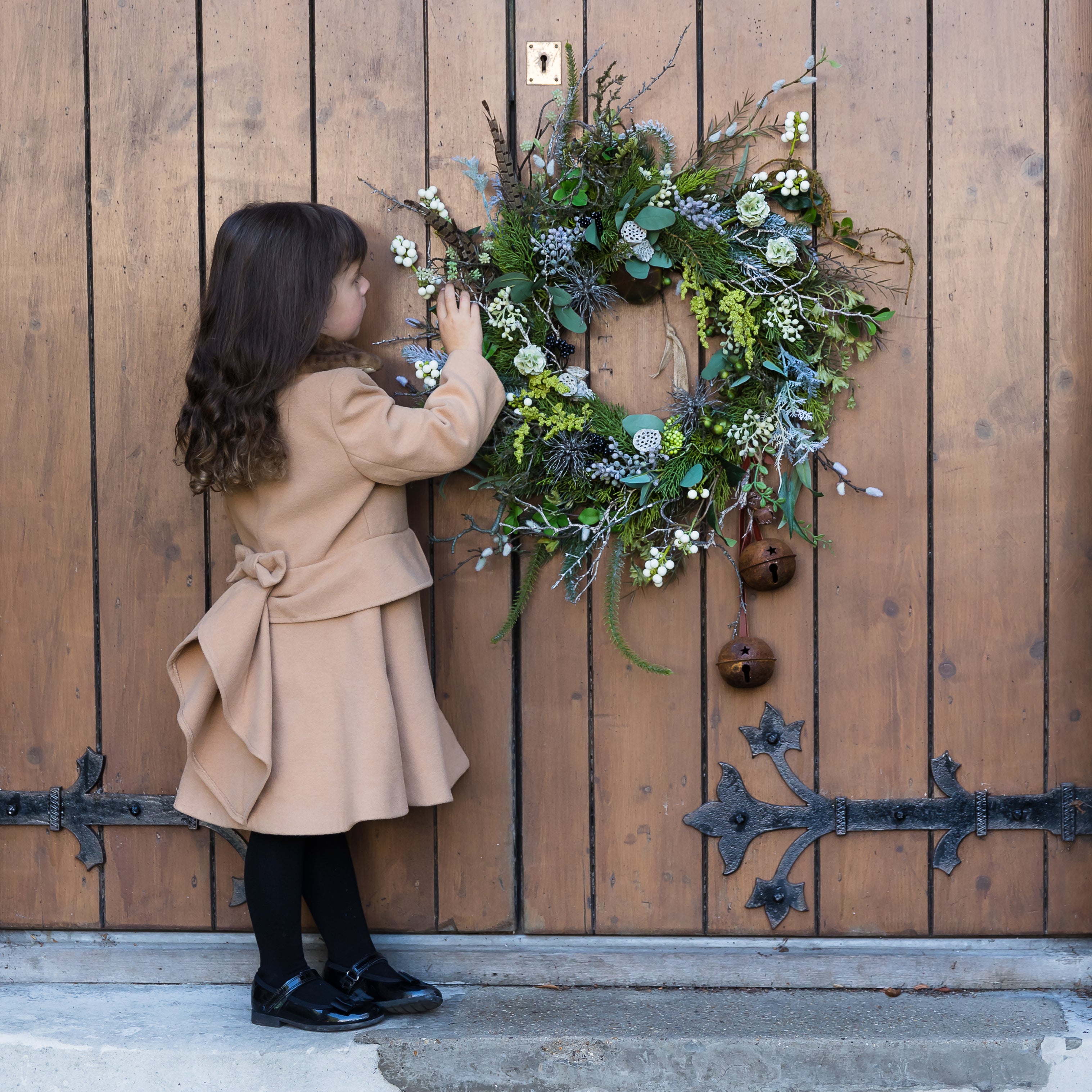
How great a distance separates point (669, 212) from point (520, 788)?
0.91m

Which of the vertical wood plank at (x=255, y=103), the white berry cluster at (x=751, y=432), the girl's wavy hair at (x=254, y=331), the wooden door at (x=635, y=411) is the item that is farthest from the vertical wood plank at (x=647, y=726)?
the vertical wood plank at (x=255, y=103)

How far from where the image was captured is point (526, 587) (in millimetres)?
1553

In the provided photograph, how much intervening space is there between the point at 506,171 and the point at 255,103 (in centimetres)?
43

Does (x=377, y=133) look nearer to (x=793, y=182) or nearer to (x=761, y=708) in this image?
(x=793, y=182)

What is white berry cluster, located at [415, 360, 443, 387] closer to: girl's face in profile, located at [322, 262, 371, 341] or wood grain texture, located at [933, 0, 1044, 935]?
girl's face in profile, located at [322, 262, 371, 341]

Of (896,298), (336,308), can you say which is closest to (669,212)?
(896,298)

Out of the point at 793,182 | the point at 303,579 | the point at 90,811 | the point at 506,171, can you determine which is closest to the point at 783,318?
the point at 793,182

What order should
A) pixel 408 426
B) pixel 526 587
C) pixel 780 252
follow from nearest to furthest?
pixel 408 426 < pixel 780 252 < pixel 526 587

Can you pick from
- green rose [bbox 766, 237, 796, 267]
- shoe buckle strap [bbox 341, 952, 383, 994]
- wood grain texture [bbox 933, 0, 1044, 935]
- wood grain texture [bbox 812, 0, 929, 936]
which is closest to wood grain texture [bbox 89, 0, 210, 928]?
shoe buckle strap [bbox 341, 952, 383, 994]

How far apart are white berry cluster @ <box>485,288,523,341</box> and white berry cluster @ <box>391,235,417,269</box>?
15 cm

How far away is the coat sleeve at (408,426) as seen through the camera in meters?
1.34

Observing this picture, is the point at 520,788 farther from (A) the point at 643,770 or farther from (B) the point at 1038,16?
(B) the point at 1038,16

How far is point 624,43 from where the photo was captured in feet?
5.06

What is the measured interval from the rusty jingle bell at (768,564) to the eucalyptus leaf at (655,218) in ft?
1.62
